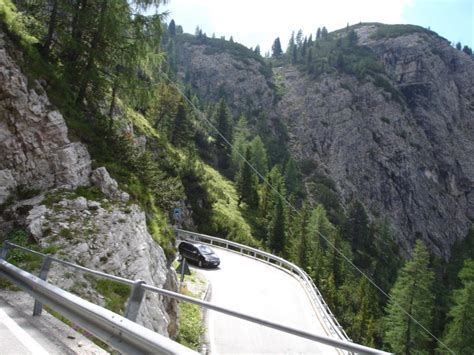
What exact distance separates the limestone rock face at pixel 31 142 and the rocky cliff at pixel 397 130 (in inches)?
4490

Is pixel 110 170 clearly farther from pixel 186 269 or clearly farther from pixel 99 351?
pixel 99 351

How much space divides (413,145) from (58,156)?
502 feet

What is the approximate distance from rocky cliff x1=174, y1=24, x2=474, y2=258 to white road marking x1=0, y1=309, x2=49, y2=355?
120197mm

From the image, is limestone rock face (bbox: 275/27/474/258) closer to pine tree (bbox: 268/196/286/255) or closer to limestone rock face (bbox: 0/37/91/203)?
pine tree (bbox: 268/196/286/255)

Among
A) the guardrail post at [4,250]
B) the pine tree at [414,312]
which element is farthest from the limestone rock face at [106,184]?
the pine tree at [414,312]

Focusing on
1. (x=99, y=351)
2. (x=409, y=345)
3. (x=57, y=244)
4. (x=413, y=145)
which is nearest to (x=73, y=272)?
(x=57, y=244)

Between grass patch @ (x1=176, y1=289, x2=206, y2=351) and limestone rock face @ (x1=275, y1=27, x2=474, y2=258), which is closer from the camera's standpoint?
grass patch @ (x1=176, y1=289, x2=206, y2=351)

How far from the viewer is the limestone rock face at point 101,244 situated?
8471 mm

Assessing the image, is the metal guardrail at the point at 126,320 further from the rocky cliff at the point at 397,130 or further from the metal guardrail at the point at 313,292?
the rocky cliff at the point at 397,130

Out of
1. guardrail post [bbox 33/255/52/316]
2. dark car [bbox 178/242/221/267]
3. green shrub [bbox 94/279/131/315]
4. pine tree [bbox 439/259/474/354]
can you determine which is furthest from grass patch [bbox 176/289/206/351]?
pine tree [bbox 439/259/474/354]

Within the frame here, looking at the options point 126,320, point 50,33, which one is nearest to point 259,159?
point 50,33

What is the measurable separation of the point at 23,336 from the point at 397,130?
6249 inches

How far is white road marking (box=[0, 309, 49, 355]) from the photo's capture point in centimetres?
Result: 447

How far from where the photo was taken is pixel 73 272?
27.8 ft
